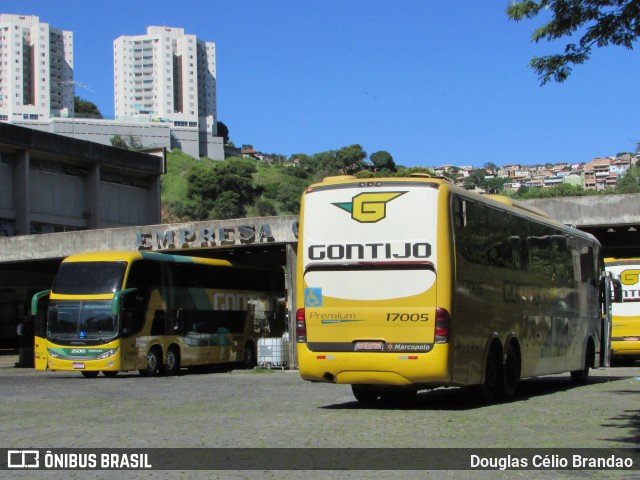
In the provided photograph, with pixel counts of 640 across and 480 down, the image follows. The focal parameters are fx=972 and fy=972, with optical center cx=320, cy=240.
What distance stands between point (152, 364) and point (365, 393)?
13391 mm

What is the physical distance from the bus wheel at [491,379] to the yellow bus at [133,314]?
44.9 ft

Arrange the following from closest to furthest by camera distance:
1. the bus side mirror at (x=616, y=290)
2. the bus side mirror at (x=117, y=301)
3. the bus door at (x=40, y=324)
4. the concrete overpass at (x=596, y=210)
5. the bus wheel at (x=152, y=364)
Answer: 1. the bus side mirror at (x=616, y=290)
2. the bus side mirror at (x=117, y=301)
3. the bus wheel at (x=152, y=364)
4. the bus door at (x=40, y=324)
5. the concrete overpass at (x=596, y=210)

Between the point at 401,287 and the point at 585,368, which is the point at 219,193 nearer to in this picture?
the point at 585,368

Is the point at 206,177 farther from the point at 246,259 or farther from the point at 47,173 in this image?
the point at 246,259

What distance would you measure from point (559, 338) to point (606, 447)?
9.34 m

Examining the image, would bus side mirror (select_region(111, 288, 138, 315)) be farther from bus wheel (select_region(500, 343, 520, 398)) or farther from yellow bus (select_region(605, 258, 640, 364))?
yellow bus (select_region(605, 258, 640, 364))

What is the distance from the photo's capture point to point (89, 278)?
27.2 m

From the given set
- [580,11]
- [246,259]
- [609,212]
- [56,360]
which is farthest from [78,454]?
[246,259]

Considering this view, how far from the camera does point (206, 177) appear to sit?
14725 cm

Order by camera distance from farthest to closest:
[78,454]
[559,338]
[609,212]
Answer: [609,212] → [559,338] → [78,454]

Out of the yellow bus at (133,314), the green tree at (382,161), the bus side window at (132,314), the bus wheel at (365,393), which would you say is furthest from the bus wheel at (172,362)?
the green tree at (382,161)

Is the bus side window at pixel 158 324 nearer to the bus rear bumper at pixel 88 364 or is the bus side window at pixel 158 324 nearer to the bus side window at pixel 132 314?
the bus side window at pixel 132 314

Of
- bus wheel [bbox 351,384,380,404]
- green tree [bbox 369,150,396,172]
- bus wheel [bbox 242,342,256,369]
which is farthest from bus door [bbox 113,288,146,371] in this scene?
green tree [bbox 369,150,396,172]

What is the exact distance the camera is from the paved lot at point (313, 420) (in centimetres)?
1041
